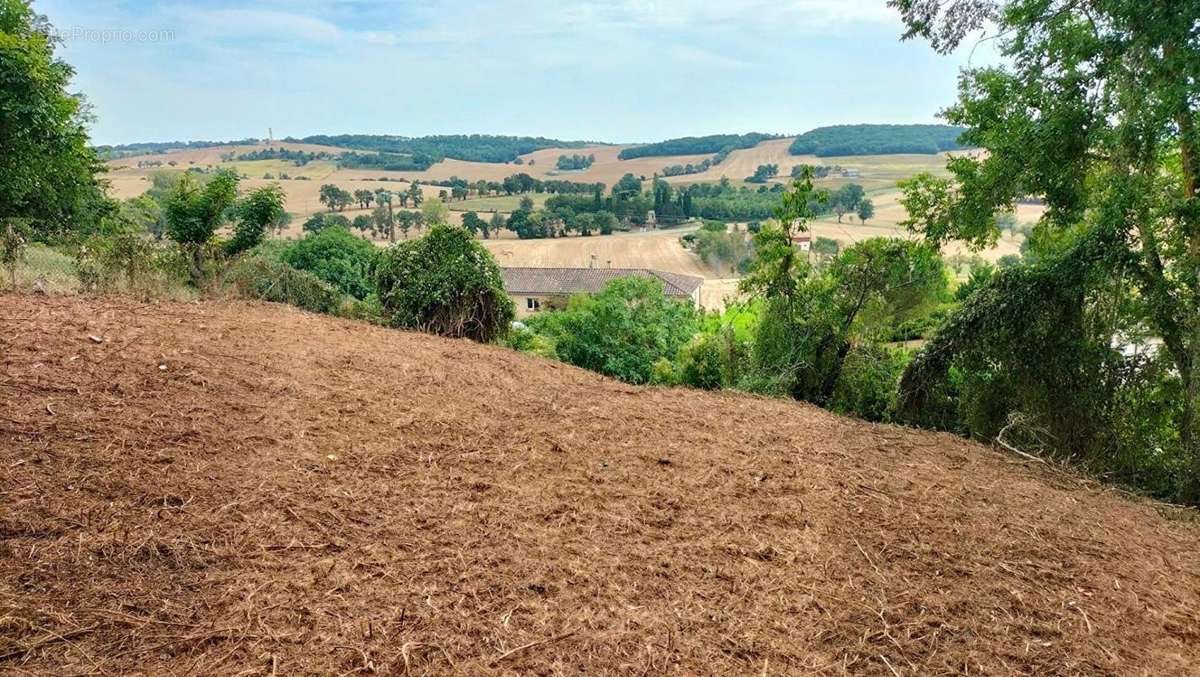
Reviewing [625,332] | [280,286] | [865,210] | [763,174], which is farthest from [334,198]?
[280,286]

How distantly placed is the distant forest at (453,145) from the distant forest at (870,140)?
1525 inches

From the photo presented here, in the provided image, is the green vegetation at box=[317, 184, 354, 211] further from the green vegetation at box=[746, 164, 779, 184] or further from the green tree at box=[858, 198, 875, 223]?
the green tree at box=[858, 198, 875, 223]

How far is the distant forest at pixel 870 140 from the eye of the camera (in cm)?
5391

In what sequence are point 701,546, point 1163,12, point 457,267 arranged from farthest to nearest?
1. point 457,267
2. point 1163,12
3. point 701,546

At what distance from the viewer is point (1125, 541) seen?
384cm

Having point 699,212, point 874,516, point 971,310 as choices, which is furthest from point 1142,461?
point 699,212

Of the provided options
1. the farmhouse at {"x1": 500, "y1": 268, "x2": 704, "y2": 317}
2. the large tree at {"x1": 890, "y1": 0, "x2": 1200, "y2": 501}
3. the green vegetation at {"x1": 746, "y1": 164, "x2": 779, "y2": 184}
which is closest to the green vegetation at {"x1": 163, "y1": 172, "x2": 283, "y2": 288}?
the large tree at {"x1": 890, "y1": 0, "x2": 1200, "y2": 501}

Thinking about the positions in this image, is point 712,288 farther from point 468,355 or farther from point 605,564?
point 605,564

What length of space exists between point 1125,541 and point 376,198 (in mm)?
60406

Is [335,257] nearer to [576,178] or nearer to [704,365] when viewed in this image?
[704,365]

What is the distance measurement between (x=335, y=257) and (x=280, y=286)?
27.2m

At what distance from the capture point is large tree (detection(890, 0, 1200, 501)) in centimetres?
586

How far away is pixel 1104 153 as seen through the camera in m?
6.89

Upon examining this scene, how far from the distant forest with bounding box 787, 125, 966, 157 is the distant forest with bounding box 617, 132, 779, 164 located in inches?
379
